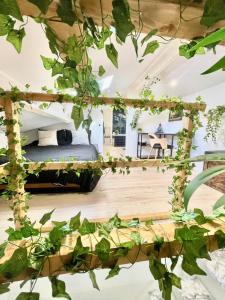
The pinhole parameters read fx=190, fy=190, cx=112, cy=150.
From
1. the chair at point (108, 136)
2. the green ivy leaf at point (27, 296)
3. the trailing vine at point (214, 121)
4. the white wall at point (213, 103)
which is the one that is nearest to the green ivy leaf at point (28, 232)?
the green ivy leaf at point (27, 296)

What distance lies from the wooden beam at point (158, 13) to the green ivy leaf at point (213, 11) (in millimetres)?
79

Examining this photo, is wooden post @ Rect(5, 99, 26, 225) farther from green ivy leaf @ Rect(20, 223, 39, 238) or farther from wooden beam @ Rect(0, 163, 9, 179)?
green ivy leaf @ Rect(20, 223, 39, 238)

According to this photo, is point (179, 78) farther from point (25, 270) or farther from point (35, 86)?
point (25, 270)

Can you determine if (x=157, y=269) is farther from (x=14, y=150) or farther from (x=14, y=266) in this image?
(x=14, y=150)

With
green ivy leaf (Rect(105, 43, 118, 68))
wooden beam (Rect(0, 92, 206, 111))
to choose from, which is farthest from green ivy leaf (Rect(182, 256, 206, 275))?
wooden beam (Rect(0, 92, 206, 111))

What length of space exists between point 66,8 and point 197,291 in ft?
4.24

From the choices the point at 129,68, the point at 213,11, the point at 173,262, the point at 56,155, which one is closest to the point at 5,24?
the point at 213,11

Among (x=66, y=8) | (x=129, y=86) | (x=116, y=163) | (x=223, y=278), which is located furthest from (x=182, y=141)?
(x=129, y=86)

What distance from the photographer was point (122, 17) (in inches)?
14.5

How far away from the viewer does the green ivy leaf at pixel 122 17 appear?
0.35 m

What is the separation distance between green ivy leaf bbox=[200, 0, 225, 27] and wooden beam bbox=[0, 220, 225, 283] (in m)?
0.47

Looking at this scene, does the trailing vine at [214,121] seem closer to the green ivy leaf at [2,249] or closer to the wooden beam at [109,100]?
the wooden beam at [109,100]

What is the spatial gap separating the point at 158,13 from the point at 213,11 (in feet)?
0.40

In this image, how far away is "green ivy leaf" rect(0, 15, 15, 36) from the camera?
388mm
